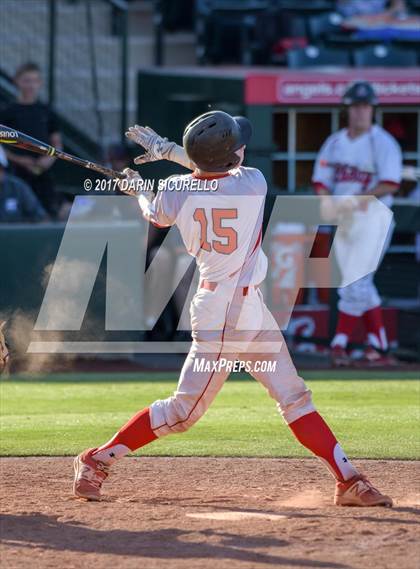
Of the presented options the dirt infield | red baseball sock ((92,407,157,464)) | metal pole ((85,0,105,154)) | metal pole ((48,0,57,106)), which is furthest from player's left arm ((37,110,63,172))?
red baseball sock ((92,407,157,464))

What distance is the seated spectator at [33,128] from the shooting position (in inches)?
506

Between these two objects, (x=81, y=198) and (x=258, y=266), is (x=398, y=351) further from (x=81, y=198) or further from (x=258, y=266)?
(x=258, y=266)

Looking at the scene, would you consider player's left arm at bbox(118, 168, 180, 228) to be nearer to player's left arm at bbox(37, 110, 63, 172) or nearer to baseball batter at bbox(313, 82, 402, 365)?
baseball batter at bbox(313, 82, 402, 365)

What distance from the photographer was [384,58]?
49.5 feet

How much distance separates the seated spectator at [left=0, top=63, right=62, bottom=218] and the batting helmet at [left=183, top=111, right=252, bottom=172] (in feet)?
23.7

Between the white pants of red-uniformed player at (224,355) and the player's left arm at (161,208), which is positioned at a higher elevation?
the player's left arm at (161,208)

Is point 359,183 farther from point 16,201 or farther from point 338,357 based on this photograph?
point 16,201

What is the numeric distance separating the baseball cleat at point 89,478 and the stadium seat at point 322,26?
11.9 meters

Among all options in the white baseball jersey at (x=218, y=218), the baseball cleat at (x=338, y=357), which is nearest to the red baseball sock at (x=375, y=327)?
the baseball cleat at (x=338, y=357)

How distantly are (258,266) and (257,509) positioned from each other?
1211 mm

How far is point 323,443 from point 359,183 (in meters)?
6.26

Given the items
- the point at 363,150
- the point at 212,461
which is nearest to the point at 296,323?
the point at 363,150

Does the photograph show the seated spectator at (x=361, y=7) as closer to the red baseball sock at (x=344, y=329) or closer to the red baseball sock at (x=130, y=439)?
the red baseball sock at (x=344, y=329)

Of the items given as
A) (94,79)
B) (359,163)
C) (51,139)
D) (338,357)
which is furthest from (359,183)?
(94,79)
